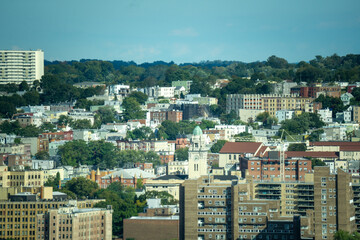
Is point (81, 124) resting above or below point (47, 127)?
above

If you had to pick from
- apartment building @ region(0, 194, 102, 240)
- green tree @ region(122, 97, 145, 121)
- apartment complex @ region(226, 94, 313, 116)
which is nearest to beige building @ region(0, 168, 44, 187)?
apartment building @ region(0, 194, 102, 240)

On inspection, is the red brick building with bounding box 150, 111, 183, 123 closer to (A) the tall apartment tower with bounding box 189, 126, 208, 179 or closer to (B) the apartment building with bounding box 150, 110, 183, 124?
(B) the apartment building with bounding box 150, 110, 183, 124

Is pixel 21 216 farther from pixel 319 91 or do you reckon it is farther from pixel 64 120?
pixel 319 91

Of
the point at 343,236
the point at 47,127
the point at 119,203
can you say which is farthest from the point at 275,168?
the point at 47,127

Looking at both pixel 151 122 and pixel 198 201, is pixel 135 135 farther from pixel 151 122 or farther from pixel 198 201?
pixel 198 201

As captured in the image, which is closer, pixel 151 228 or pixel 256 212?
pixel 256 212

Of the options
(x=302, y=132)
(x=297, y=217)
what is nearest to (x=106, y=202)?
(x=297, y=217)
